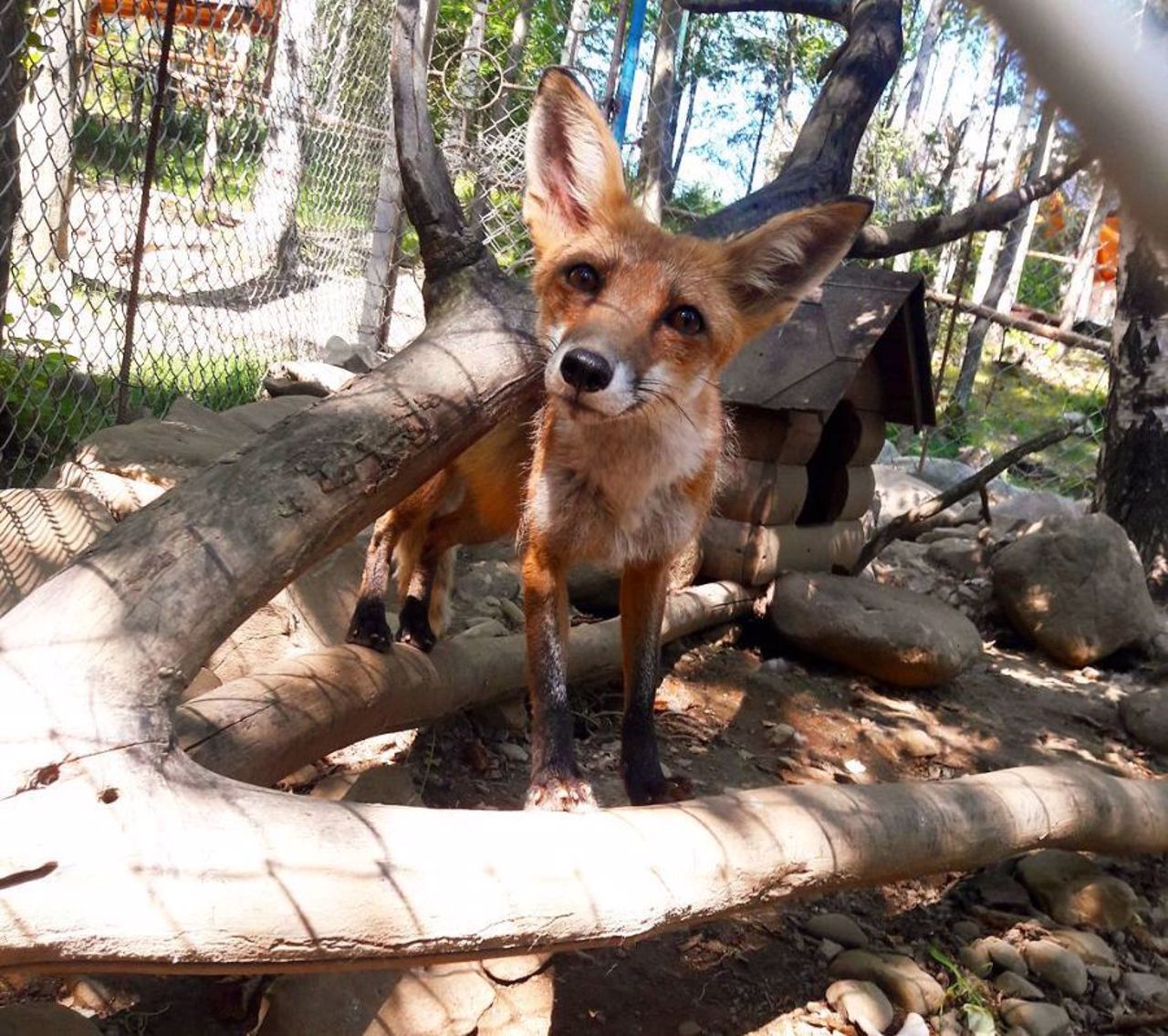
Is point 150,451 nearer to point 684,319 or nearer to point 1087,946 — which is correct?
point 684,319

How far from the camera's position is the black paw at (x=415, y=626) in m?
4.00

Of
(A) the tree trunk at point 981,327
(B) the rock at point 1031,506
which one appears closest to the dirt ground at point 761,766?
(B) the rock at point 1031,506

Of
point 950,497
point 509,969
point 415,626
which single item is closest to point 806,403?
point 950,497

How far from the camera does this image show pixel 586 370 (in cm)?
285

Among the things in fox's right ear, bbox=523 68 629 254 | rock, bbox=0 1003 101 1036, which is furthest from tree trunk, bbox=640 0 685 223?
rock, bbox=0 1003 101 1036

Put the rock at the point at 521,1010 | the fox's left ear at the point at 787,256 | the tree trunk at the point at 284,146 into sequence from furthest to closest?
the tree trunk at the point at 284,146, the fox's left ear at the point at 787,256, the rock at the point at 521,1010

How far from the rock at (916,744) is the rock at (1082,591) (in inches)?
69.2

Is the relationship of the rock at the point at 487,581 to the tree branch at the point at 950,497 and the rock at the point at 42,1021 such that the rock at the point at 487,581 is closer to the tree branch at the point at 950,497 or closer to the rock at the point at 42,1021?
the tree branch at the point at 950,497

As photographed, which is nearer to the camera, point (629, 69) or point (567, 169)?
point (567, 169)

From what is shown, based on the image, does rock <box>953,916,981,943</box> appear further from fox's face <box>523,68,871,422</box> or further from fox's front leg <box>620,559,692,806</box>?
fox's face <box>523,68,871,422</box>

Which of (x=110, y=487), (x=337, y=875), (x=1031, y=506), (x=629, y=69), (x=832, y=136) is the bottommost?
(x=1031, y=506)

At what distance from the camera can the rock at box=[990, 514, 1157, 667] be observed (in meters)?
6.28

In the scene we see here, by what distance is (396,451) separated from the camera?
296 cm

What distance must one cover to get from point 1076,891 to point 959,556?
4221mm
